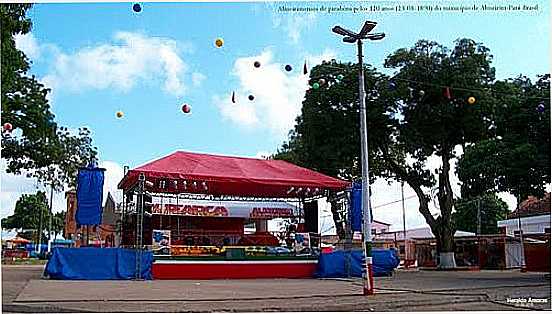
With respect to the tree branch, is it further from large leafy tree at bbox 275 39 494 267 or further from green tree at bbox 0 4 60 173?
green tree at bbox 0 4 60 173

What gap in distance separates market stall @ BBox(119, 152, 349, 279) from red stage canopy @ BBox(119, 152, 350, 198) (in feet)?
0.09

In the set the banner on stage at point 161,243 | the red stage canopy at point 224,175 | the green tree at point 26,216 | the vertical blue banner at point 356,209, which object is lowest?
the banner on stage at point 161,243

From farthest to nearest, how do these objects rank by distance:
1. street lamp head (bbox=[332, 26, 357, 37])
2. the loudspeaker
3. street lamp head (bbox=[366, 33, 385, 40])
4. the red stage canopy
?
1. the loudspeaker
2. the red stage canopy
3. street lamp head (bbox=[366, 33, 385, 40])
4. street lamp head (bbox=[332, 26, 357, 37])

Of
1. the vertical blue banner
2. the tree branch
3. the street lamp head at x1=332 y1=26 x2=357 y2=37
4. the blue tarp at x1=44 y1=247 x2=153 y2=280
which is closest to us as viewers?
the street lamp head at x1=332 y1=26 x2=357 y2=37

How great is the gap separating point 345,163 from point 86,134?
11.6 m

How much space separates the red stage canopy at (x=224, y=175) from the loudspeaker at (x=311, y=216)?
1604 mm

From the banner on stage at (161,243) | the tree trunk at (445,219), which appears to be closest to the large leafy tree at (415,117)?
the tree trunk at (445,219)

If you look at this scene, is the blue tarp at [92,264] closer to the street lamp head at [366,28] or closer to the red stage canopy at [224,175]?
the red stage canopy at [224,175]

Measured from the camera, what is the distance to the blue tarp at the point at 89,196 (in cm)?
1552

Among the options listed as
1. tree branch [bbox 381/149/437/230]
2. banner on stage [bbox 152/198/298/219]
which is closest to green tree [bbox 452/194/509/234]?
tree branch [bbox 381/149/437/230]

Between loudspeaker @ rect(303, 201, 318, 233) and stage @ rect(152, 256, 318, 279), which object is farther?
loudspeaker @ rect(303, 201, 318, 233)

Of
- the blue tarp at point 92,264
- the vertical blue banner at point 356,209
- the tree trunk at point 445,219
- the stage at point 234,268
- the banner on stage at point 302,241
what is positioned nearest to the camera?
the blue tarp at point 92,264

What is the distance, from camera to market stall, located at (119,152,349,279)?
56.6ft

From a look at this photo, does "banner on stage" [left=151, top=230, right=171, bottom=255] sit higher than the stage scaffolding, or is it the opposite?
the stage scaffolding
